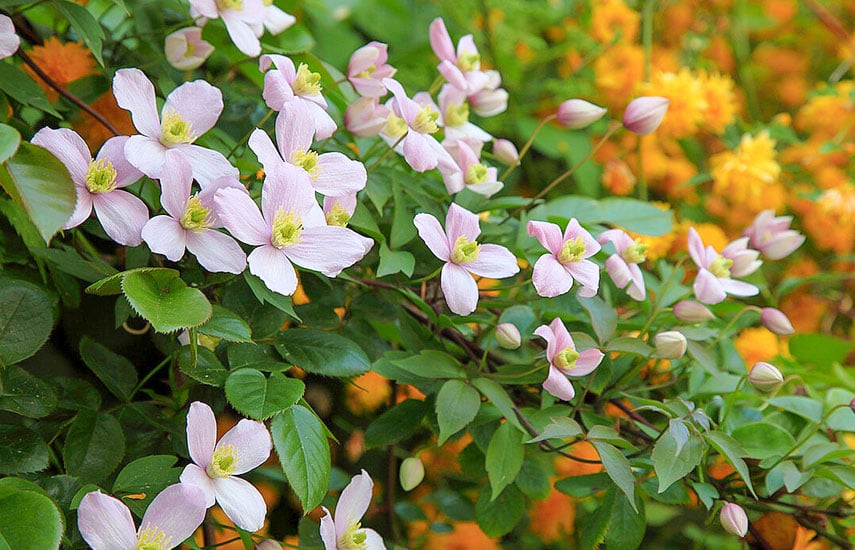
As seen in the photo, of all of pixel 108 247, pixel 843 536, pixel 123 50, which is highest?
pixel 123 50

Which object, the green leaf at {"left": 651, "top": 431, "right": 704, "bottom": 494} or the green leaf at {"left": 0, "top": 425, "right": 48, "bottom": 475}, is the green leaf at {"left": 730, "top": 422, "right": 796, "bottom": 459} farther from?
the green leaf at {"left": 0, "top": 425, "right": 48, "bottom": 475}

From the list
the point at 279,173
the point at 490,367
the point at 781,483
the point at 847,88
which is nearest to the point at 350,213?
the point at 279,173

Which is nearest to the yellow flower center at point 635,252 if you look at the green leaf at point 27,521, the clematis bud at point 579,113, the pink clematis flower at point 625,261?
the pink clematis flower at point 625,261

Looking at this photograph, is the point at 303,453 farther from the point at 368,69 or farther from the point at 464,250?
the point at 368,69

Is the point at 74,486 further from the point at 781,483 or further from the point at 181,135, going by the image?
the point at 781,483

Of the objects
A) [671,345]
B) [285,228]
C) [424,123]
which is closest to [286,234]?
[285,228]

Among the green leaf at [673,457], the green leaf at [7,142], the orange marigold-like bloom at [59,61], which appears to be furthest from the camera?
the orange marigold-like bloom at [59,61]

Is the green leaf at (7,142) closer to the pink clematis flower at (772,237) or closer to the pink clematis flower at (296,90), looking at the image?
the pink clematis flower at (296,90)
